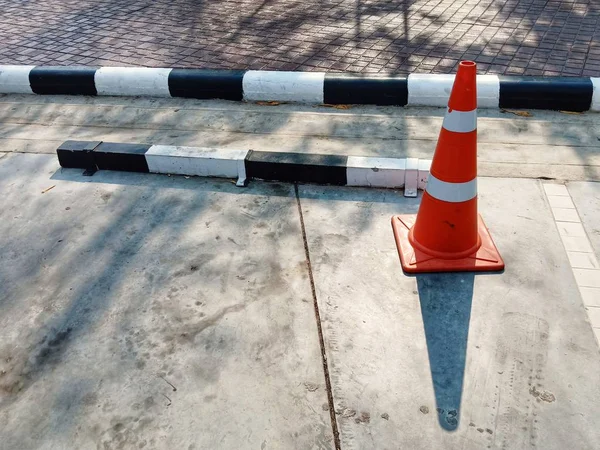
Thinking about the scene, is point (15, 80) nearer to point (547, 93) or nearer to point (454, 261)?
point (454, 261)

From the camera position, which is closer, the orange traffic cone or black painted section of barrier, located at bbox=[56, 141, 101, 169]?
the orange traffic cone

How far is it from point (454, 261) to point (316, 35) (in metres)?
3.90

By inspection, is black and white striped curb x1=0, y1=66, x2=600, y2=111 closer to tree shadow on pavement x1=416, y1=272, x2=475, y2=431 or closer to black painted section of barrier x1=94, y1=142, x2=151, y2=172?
black painted section of barrier x1=94, y1=142, x2=151, y2=172

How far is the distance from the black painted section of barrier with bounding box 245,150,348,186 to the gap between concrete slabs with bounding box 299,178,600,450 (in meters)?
0.43

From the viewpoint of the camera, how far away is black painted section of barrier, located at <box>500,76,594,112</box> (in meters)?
4.15

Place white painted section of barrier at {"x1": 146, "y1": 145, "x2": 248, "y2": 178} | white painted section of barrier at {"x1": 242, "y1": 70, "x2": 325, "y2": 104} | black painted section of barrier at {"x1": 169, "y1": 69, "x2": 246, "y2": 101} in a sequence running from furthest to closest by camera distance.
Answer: black painted section of barrier at {"x1": 169, "y1": 69, "x2": 246, "y2": 101}
white painted section of barrier at {"x1": 242, "y1": 70, "x2": 325, "y2": 104}
white painted section of barrier at {"x1": 146, "y1": 145, "x2": 248, "y2": 178}

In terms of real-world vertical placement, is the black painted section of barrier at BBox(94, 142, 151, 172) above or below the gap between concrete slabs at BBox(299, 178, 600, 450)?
above

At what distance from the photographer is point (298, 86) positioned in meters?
4.50

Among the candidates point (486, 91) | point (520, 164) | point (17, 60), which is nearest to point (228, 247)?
point (520, 164)

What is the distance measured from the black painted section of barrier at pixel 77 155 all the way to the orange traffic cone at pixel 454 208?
2.24 m

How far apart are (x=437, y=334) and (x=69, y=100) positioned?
161 inches

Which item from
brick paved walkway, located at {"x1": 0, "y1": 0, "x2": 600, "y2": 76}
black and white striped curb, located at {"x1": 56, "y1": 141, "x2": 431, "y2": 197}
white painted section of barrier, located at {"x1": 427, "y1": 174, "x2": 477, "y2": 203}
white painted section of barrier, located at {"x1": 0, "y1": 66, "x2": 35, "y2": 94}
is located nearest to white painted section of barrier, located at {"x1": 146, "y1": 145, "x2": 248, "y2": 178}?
black and white striped curb, located at {"x1": 56, "y1": 141, "x2": 431, "y2": 197}

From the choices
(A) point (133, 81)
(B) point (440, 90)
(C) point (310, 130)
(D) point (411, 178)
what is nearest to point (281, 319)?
(D) point (411, 178)

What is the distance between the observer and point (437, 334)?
229 centimetres
